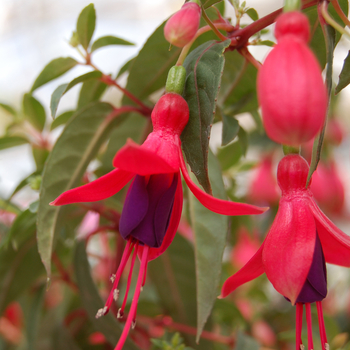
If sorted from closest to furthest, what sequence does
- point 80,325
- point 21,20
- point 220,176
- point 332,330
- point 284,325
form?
1. point 220,176
2. point 332,330
3. point 80,325
4. point 284,325
5. point 21,20

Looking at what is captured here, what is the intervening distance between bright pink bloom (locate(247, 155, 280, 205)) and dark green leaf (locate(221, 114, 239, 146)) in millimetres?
618

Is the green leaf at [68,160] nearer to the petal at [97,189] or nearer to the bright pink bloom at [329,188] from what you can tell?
the petal at [97,189]

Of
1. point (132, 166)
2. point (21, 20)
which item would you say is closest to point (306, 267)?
point (132, 166)

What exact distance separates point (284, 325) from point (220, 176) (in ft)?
2.29

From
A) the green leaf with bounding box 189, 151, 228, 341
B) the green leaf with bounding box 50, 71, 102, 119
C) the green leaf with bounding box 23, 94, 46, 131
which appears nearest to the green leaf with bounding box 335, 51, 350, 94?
the green leaf with bounding box 189, 151, 228, 341

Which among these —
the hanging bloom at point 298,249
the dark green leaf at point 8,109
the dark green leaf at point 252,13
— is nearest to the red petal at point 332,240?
the hanging bloom at point 298,249

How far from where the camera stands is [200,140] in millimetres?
317

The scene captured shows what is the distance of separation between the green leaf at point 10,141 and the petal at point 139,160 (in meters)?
0.45

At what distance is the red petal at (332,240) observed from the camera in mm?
311

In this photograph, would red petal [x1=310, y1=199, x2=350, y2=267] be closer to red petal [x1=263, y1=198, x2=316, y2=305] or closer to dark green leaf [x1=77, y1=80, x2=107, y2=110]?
red petal [x1=263, y1=198, x2=316, y2=305]

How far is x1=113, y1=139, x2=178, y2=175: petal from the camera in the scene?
0.25 meters

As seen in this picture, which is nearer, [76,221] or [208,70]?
[208,70]

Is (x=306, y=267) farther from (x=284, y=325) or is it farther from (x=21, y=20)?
(x=21, y=20)

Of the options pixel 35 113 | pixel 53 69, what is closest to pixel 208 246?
pixel 53 69
